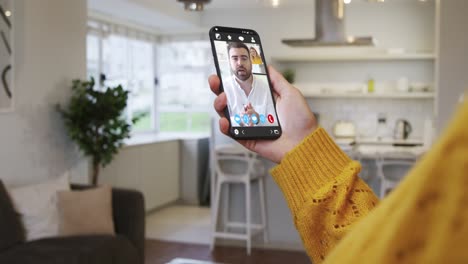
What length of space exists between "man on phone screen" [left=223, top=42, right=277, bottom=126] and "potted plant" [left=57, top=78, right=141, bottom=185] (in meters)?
3.37

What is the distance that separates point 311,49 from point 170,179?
2513mm

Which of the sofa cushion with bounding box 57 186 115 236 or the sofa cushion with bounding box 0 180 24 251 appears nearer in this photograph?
the sofa cushion with bounding box 0 180 24 251

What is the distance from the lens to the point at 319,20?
6.26m

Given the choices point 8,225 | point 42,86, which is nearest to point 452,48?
point 42,86

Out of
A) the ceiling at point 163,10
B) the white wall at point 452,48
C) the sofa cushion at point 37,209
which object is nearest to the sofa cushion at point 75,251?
the sofa cushion at point 37,209

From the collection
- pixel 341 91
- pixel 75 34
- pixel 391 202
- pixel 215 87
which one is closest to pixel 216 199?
pixel 75 34

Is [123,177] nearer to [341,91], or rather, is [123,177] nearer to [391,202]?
[341,91]

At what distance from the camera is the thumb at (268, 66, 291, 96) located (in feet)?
3.52

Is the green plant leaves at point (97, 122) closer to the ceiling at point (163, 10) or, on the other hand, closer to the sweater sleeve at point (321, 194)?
the ceiling at point (163, 10)

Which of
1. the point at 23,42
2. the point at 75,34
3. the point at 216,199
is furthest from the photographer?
the point at 216,199

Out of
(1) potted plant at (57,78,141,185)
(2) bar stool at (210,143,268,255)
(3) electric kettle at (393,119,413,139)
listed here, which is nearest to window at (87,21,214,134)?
(3) electric kettle at (393,119,413,139)

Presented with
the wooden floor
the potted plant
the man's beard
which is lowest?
the wooden floor

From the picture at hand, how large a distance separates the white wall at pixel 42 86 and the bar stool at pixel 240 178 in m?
1.20

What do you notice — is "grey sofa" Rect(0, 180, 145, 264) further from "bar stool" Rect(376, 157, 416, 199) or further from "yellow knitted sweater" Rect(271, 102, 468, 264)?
"yellow knitted sweater" Rect(271, 102, 468, 264)
